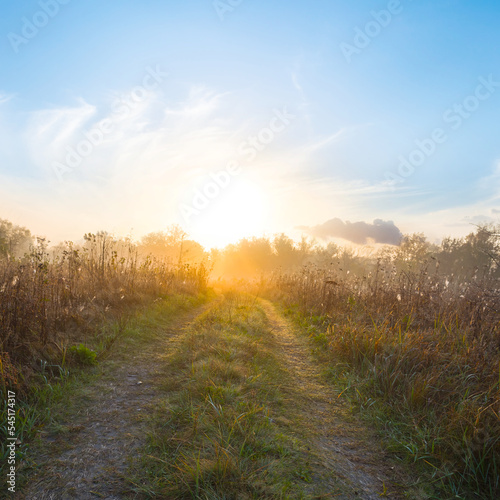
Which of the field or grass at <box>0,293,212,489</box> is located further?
grass at <box>0,293,212,489</box>

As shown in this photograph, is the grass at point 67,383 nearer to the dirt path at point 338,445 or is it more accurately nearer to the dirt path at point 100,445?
the dirt path at point 100,445

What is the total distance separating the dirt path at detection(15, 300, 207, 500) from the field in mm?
14

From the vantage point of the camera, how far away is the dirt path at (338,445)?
2.45 meters

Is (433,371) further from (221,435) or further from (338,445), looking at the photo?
(221,435)

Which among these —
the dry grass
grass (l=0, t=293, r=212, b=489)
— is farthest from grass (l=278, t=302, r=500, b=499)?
grass (l=0, t=293, r=212, b=489)

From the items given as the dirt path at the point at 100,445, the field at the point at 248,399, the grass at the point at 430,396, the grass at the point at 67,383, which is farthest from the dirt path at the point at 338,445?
the grass at the point at 67,383

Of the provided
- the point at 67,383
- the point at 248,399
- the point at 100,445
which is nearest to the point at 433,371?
the point at 248,399

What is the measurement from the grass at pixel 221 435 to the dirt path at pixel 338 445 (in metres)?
0.22

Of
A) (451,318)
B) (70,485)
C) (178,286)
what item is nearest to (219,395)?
(70,485)

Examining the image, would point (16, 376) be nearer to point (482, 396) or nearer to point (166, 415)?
point (166, 415)

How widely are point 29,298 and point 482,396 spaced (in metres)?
5.92

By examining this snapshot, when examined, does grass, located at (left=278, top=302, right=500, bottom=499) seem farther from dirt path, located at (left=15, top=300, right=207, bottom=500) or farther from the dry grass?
dirt path, located at (left=15, top=300, right=207, bottom=500)

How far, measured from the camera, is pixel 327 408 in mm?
3760

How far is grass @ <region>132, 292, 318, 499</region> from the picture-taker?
216 cm
